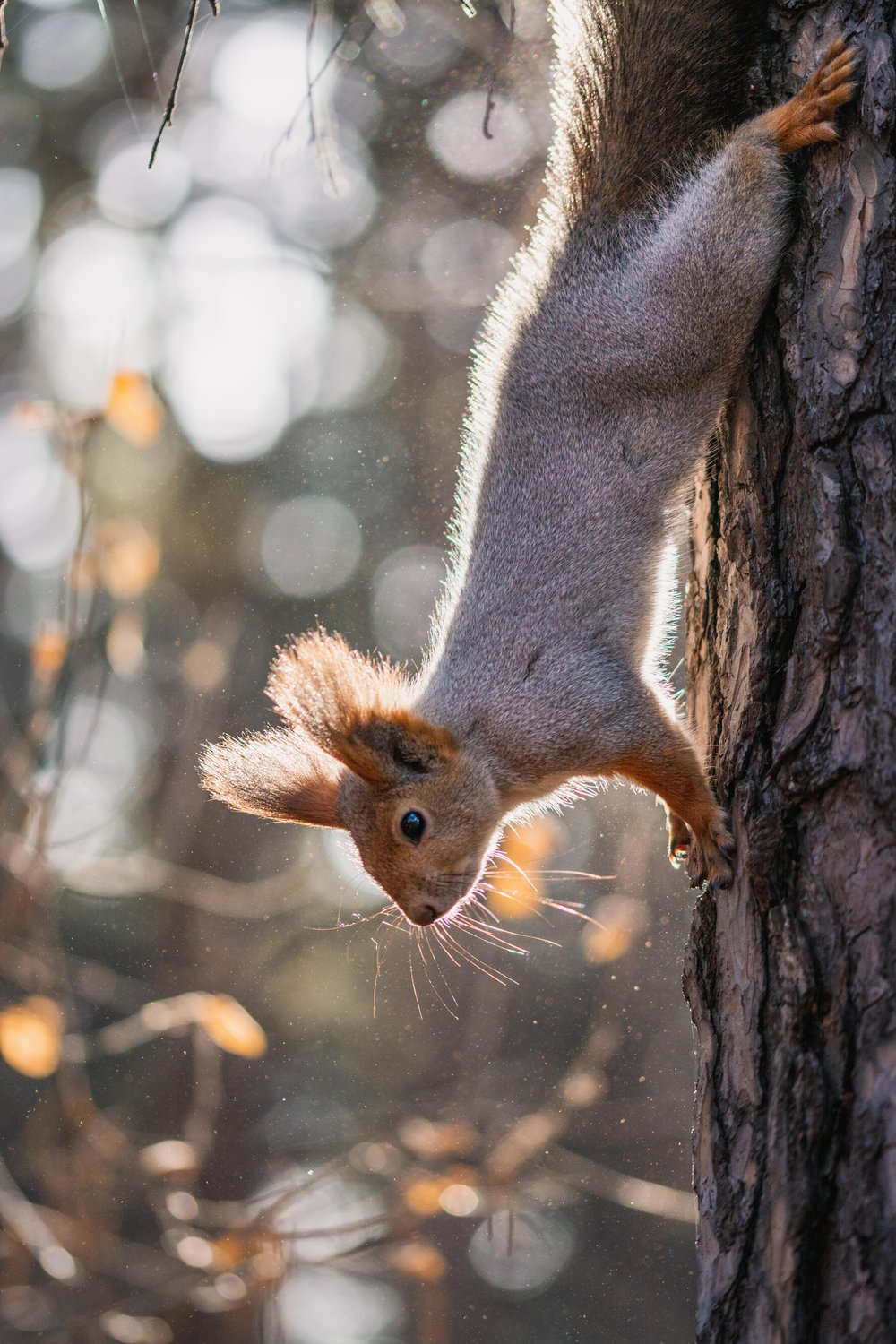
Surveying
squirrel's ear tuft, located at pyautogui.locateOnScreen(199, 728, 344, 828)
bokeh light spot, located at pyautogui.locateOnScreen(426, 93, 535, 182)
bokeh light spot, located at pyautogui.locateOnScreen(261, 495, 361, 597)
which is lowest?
squirrel's ear tuft, located at pyautogui.locateOnScreen(199, 728, 344, 828)

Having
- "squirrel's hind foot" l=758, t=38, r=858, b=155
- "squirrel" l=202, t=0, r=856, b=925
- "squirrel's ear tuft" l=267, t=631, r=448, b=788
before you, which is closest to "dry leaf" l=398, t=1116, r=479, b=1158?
"squirrel" l=202, t=0, r=856, b=925

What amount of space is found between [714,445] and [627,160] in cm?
48

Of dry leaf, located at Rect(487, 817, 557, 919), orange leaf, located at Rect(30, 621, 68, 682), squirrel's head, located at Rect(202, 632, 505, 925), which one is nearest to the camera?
squirrel's head, located at Rect(202, 632, 505, 925)

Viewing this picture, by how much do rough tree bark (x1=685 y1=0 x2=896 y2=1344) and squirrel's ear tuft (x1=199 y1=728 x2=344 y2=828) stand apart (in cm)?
70

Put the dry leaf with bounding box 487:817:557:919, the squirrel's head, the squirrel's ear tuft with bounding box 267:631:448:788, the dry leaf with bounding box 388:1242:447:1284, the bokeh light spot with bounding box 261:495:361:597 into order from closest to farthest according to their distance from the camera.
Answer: the squirrel's ear tuft with bounding box 267:631:448:788 < the squirrel's head < the dry leaf with bounding box 487:817:557:919 < the dry leaf with bounding box 388:1242:447:1284 < the bokeh light spot with bounding box 261:495:361:597

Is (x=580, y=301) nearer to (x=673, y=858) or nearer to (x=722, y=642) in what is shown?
(x=722, y=642)

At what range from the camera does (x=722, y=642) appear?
1.35 m

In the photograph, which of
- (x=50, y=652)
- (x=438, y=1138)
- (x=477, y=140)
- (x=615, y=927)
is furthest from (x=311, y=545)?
(x=438, y=1138)

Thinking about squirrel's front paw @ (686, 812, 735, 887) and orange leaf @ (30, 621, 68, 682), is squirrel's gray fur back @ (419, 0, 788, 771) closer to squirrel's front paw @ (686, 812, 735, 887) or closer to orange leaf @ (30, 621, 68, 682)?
squirrel's front paw @ (686, 812, 735, 887)

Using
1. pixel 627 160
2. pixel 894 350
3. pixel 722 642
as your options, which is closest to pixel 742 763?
pixel 722 642

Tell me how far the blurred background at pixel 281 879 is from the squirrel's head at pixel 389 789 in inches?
12.0

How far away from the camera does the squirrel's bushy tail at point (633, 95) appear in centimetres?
161

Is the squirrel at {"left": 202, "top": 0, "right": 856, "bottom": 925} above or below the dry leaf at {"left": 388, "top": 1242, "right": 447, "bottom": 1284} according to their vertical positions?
above

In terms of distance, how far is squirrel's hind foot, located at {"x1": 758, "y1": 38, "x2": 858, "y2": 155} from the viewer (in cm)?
128
